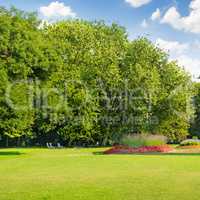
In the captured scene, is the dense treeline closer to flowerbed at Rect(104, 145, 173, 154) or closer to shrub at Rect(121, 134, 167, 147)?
shrub at Rect(121, 134, 167, 147)

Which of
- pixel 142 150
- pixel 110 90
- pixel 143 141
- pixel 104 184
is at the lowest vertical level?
pixel 104 184

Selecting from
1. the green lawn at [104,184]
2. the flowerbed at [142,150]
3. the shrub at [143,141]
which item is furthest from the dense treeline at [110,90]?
the green lawn at [104,184]

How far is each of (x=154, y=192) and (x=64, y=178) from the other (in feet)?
14.5

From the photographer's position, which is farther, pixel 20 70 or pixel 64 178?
pixel 20 70

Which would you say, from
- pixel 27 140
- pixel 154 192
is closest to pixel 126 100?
pixel 27 140

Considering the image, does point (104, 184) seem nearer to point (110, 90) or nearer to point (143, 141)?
point (143, 141)

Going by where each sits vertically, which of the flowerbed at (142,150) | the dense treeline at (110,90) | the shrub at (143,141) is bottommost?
the flowerbed at (142,150)

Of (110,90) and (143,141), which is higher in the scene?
(110,90)

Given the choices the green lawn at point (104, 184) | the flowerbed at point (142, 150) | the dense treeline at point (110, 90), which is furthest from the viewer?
the dense treeline at point (110, 90)

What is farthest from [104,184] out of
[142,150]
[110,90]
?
[110,90]

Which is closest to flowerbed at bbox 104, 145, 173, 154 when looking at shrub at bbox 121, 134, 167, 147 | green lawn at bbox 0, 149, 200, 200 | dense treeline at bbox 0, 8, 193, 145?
shrub at bbox 121, 134, 167, 147

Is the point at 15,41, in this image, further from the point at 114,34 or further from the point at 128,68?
the point at 114,34

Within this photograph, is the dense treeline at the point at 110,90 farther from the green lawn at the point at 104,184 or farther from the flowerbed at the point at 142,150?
the green lawn at the point at 104,184

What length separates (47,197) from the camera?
12352mm
